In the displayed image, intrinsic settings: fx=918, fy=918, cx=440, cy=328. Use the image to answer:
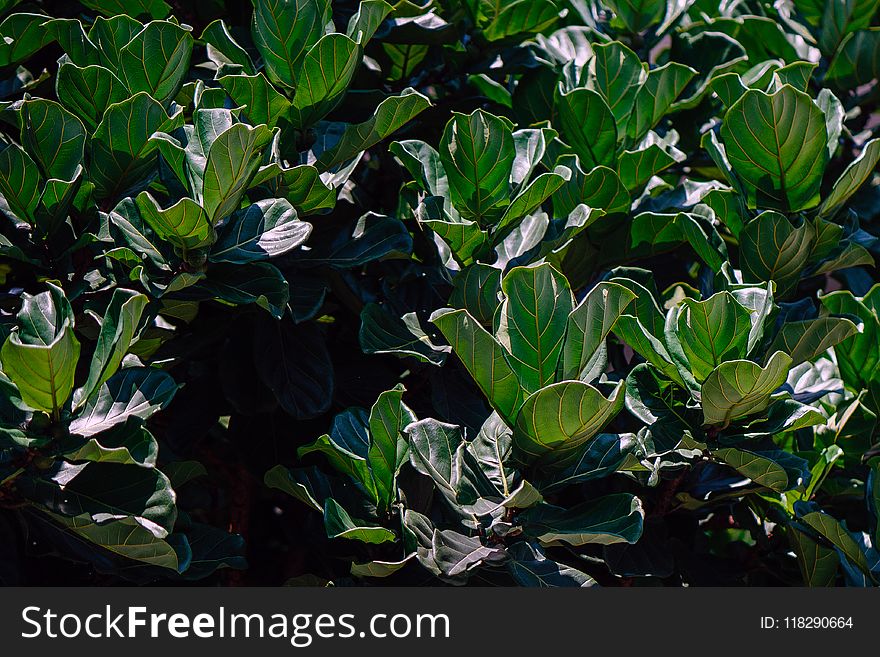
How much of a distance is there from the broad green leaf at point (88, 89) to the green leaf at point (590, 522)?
882 millimetres

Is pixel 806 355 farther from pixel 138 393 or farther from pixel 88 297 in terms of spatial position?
pixel 88 297

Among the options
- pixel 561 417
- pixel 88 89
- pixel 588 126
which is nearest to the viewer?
pixel 561 417

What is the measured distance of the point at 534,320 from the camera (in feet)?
4.10

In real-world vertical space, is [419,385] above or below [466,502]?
below

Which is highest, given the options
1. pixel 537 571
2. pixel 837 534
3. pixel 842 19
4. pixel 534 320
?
pixel 842 19

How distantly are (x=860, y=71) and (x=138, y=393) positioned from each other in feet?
5.74

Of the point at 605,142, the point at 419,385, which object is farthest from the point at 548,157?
the point at 419,385

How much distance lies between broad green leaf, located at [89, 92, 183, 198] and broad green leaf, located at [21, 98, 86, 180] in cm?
4

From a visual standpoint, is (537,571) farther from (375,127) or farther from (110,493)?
(375,127)

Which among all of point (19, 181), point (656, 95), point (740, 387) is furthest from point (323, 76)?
point (740, 387)

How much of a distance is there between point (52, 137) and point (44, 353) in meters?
0.42

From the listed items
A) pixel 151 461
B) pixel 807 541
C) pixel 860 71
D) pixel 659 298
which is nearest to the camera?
pixel 151 461

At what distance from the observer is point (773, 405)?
4.79ft

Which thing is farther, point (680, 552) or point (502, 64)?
point (502, 64)
